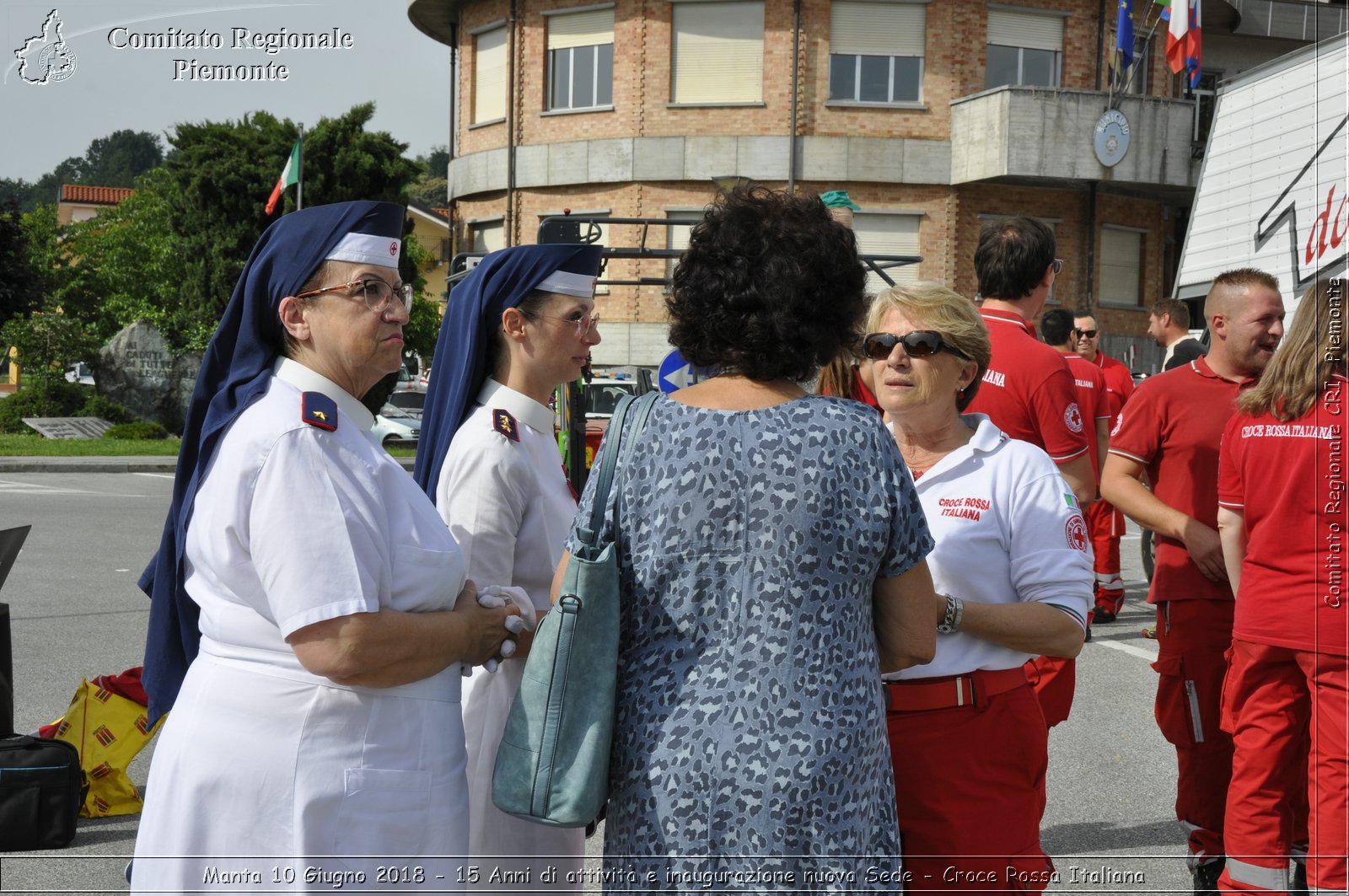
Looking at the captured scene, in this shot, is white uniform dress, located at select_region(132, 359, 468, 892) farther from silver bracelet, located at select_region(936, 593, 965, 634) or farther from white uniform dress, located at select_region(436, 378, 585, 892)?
silver bracelet, located at select_region(936, 593, 965, 634)

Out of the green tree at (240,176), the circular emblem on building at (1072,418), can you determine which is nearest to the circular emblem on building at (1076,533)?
the circular emblem on building at (1072,418)

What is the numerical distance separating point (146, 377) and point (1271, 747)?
3215cm

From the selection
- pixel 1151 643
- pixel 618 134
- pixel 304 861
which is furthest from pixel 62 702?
pixel 618 134

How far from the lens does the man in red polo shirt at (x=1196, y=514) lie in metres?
4.66

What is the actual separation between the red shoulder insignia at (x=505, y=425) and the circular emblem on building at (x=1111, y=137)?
25769 mm

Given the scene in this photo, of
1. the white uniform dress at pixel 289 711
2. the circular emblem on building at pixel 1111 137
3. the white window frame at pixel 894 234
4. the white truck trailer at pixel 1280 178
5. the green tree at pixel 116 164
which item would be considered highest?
the green tree at pixel 116 164

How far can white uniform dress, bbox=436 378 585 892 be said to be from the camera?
2.98m

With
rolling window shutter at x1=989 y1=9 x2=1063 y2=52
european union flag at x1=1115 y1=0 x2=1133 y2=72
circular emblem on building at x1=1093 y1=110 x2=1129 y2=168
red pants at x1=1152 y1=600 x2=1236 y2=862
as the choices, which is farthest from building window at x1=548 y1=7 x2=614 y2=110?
red pants at x1=1152 y1=600 x2=1236 y2=862

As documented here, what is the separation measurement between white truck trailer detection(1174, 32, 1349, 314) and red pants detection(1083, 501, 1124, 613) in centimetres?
208

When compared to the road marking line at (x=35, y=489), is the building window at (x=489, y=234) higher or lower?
higher

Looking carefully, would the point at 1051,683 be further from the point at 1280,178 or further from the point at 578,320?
the point at 1280,178

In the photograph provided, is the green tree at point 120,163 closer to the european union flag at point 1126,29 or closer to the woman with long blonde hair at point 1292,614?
the european union flag at point 1126,29

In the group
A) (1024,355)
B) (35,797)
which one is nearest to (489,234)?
(1024,355)

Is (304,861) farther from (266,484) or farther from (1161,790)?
(1161,790)
